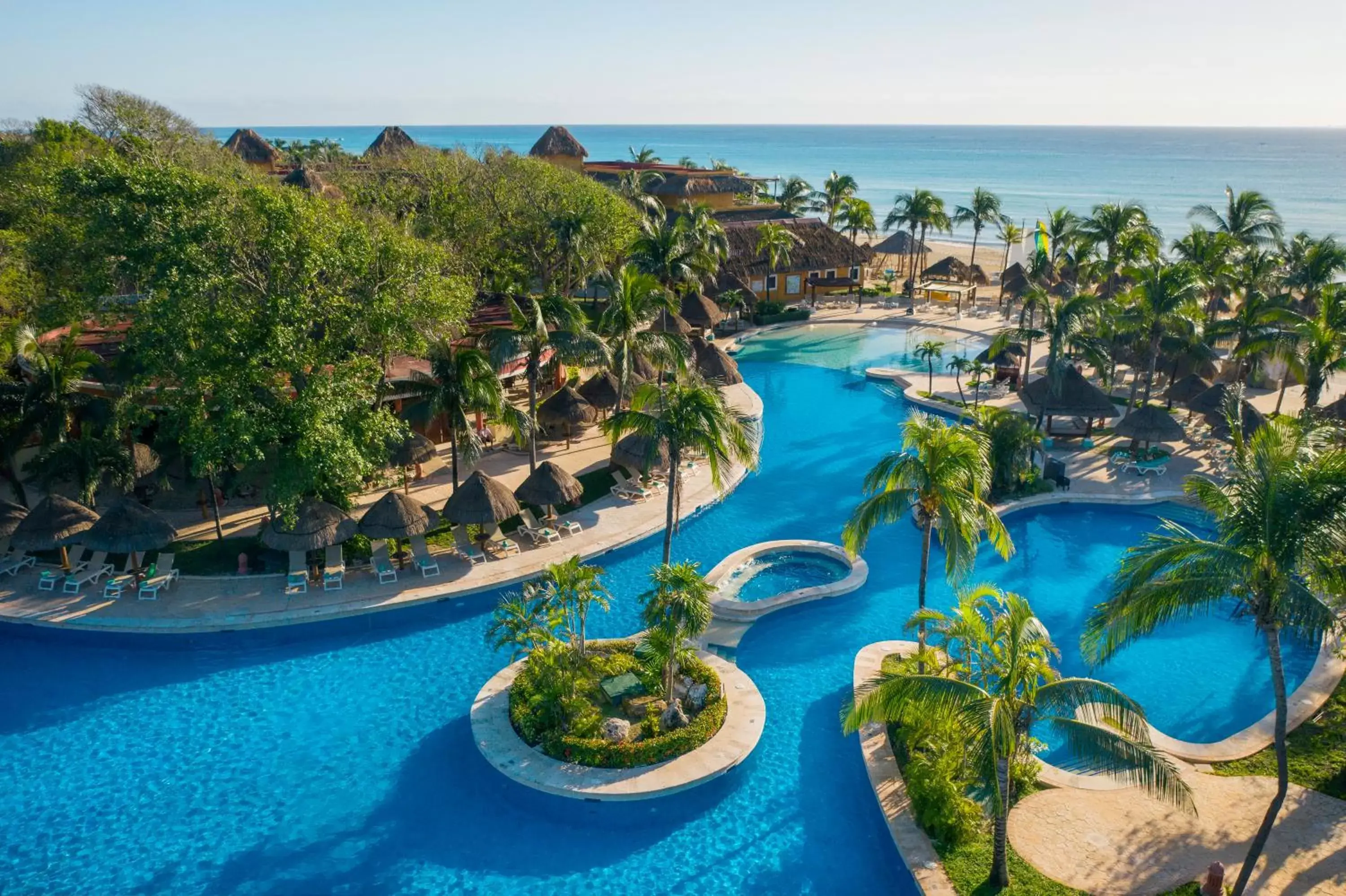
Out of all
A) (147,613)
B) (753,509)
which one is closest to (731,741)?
(753,509)

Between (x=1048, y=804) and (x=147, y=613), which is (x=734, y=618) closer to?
(x=1048, y=804)

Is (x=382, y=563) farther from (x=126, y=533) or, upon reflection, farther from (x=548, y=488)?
(x=126, y=533)

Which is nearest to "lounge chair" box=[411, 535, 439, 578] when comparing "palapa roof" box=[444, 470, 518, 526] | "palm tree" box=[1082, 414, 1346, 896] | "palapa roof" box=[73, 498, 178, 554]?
"palapa roof" box=[444, 470, 518, 526]

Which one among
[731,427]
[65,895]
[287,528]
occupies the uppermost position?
[731,427]

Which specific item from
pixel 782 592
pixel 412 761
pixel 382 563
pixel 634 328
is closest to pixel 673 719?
pixel 412 761

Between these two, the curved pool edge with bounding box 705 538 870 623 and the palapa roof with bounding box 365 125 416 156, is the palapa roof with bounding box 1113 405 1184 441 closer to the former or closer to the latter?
the curved pool edge with bounding box 705 538 870 623

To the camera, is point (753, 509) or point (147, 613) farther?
point (753, 509)
